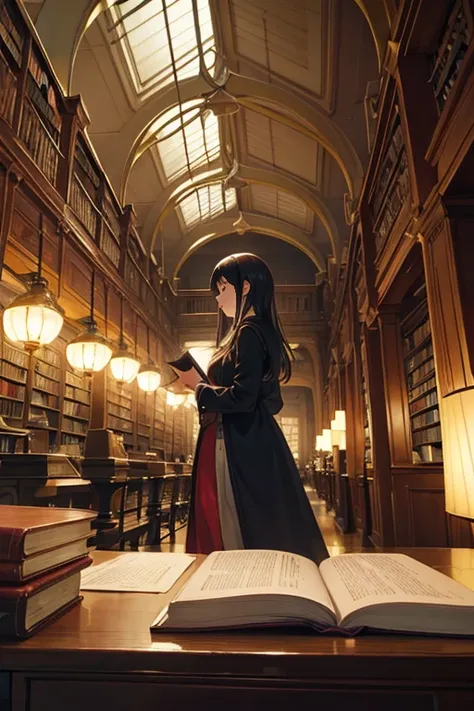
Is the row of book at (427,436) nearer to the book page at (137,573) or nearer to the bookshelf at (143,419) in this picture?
the book page at (137,573)

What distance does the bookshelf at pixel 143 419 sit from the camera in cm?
822

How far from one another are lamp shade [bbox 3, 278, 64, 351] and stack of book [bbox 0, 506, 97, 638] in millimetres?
2750

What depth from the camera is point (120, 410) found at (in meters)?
7.37

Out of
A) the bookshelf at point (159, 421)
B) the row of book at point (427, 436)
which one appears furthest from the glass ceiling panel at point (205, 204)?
the row of book at point (427, 436)

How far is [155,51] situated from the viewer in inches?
279

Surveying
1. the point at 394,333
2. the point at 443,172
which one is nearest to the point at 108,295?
the point at 394,333

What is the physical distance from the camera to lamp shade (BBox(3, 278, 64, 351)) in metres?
3.24

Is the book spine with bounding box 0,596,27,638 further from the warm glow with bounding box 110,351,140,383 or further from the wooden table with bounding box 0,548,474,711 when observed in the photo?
the warm glow with bounding box 110,351,140,383

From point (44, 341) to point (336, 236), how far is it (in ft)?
21.9

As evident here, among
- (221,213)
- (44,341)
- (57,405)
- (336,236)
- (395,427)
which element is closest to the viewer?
(44,341)

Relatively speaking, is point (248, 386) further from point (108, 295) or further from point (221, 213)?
point (221, 213)

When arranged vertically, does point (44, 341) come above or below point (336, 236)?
below

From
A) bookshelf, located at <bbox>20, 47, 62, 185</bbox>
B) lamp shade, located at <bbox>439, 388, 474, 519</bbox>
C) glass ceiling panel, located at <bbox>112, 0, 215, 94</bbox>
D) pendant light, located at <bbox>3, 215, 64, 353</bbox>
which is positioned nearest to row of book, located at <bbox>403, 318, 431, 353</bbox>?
pendant light, located at <bbox>3, 215, 64, 353</bbox>

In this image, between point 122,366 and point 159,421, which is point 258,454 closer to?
point 122,366
